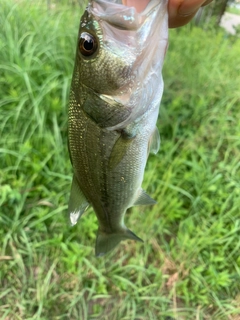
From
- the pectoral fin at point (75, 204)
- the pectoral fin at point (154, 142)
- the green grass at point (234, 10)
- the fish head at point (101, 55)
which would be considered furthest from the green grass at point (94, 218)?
the green grass at point (234, 10)

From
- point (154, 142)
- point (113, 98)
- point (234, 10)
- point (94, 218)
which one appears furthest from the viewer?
point (234, 10)

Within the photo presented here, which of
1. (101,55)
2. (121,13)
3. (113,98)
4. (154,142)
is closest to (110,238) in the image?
(154,142)

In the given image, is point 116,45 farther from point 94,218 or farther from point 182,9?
point 94,218

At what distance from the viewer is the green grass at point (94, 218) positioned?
191 cm

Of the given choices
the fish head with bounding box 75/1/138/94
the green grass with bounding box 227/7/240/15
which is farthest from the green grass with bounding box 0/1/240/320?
the green grass with bounding box 227/7/240/15

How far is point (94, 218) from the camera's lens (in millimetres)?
2049

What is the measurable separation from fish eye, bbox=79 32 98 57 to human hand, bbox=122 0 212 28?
13 cm

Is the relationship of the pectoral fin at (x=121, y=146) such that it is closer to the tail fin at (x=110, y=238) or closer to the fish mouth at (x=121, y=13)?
the fish mouth at (x=121, y=13)

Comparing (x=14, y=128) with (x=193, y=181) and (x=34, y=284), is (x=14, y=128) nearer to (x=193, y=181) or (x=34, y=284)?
(x=34, y=284)

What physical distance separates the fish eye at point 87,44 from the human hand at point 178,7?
0.13m

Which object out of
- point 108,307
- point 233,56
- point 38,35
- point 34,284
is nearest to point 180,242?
point 108,307

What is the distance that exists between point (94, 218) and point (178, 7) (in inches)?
59.8

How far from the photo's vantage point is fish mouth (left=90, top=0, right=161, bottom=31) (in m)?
0.74

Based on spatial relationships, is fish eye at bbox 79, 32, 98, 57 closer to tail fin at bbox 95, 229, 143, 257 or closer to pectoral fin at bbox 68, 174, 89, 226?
pectoral fin at bbox 68, 174, 89, 226
